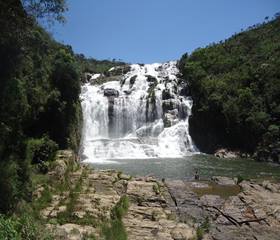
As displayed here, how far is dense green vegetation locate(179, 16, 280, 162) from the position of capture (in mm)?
46438

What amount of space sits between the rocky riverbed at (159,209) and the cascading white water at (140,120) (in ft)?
77.5

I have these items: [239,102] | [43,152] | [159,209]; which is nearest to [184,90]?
[239,102]

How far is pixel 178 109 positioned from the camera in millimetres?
52969

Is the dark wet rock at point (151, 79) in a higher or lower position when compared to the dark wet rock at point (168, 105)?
higher

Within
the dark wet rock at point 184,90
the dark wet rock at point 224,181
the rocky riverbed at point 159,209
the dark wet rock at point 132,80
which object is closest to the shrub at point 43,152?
the rocky riverbed at point 159,209

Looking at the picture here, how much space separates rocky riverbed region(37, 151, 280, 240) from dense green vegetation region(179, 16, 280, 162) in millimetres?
24088

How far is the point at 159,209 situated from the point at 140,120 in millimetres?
37061

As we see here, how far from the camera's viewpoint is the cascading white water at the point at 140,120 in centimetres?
4447

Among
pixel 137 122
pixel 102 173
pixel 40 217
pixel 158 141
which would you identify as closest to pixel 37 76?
pixel 102 173

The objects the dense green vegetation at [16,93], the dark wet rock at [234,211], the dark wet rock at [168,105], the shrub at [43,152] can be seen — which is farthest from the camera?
the dark wet rock at [168,105]

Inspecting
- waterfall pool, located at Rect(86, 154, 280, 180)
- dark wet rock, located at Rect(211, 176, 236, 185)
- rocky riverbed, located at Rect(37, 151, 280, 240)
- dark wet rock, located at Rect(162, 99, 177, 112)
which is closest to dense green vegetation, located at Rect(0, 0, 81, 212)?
rocky riverbed, located at Rect(37, 151, 280, 240)

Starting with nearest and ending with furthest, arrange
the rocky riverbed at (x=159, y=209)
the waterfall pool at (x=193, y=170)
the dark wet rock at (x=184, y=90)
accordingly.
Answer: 1. the rocky riverbed at (x=159, y=209)
2. the waterfall pool at (x=193, y=170)
3. the dark wet rock at (x=184, y=90)

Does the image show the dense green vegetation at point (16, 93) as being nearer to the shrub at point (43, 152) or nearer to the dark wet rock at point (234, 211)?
the shrub at point (43, 152)

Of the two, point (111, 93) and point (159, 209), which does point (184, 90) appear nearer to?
point (111, 93)
